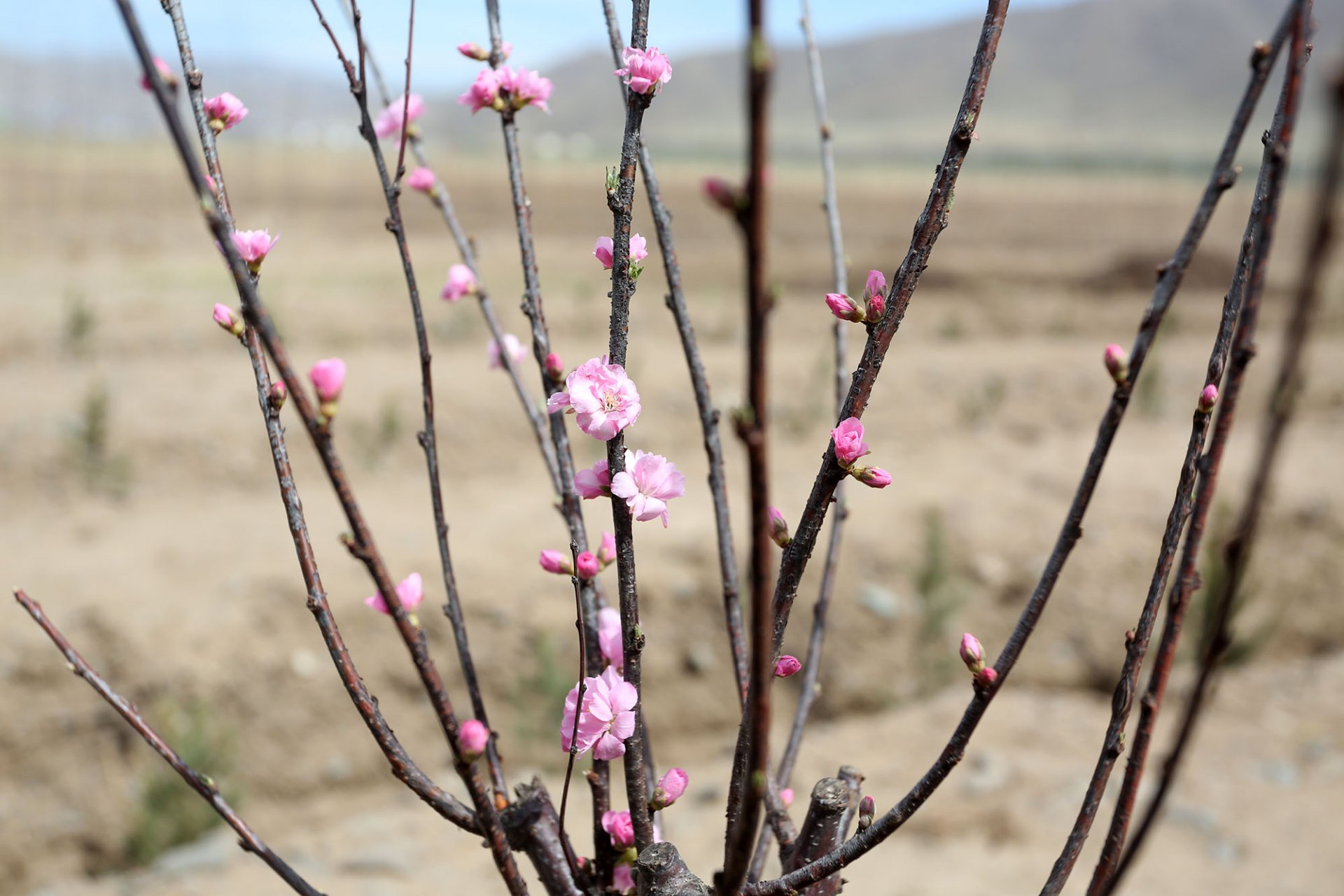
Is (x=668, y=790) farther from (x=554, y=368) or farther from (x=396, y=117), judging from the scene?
(x=396, y=117)

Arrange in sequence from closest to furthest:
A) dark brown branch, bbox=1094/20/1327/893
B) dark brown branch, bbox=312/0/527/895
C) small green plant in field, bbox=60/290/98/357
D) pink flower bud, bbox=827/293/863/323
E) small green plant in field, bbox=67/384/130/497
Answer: dark brown branch, bbox=1094/20/1327/893, dark brown branch, bbox=312/0/527/895, pink flower bud, bbox=827/293/863/323, small green plant in field, bbox=67/384/130/497, small green plant in field, bbox=60/290/98/357

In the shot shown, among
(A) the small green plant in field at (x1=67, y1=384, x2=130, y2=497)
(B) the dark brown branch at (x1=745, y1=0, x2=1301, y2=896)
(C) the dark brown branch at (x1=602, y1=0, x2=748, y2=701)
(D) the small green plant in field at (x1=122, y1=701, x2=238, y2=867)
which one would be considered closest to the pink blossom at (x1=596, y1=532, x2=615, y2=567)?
(C) the dark brown branch at (x1=602, y1=0, x2=748, y2=701)

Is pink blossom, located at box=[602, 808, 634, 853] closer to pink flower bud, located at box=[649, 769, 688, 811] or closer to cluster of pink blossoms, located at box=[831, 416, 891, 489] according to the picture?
pink flower bud, located at box=[649, 769, 688, 811]

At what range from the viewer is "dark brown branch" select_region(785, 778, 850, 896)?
0.88 meters

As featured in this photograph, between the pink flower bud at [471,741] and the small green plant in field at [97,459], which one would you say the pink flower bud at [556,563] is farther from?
the small green plant in field at [97,459]

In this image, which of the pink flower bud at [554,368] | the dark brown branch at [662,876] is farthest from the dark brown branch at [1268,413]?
the pink flower bud at [554,368]

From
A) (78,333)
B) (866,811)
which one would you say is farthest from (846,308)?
(78,333)

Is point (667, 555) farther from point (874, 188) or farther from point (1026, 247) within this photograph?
point (874, 188)

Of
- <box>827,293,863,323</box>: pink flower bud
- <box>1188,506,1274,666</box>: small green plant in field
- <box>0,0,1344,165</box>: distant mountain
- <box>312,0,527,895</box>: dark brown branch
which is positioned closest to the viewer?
<box>312,0,527,895</box>: dark brown branch

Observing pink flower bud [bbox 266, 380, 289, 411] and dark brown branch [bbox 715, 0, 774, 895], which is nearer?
dark brown branch [bbox 715, 0, 774, 895]

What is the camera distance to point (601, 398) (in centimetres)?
75

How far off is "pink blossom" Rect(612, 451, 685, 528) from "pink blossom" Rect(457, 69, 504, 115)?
0.44 meters

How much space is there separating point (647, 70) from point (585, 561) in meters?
0.43

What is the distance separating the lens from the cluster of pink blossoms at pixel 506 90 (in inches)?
37.9
